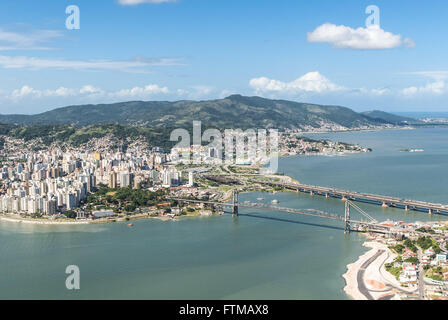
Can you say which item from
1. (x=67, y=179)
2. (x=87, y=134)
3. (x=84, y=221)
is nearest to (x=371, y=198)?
(x=84, y=221)

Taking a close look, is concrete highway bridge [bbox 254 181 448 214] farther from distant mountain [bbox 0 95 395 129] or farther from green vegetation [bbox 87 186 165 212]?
distant mountain [bbox 0 95 395 129]

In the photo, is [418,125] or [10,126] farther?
[418,125]

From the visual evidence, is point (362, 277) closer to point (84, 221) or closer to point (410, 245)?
point (410, 245)

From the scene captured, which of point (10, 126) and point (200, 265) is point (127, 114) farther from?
point (200, 265)

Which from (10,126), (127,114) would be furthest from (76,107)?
(10,126)

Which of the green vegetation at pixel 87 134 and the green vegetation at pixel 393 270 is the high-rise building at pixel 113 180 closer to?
the green vegetation at pixel 393 270
